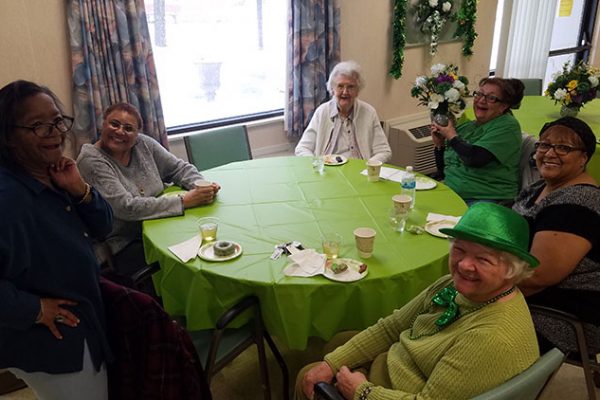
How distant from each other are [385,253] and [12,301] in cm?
130

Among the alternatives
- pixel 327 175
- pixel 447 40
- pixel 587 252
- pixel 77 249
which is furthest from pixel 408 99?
pixel 77 249

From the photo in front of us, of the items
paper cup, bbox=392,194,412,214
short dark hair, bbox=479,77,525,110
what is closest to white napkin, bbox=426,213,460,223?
paper cup, bbox=392,194,412,214

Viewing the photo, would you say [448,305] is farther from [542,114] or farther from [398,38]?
[398,38]

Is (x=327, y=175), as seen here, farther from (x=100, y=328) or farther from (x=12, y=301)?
(x=12, y=301)

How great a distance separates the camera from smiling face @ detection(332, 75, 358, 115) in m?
3.26

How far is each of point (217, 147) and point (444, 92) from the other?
1542mm

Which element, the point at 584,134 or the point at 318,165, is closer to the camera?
the point at 584,134

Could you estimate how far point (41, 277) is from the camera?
1.38 metres

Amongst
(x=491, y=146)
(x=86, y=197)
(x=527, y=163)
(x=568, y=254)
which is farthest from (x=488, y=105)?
(x=86, y=197)

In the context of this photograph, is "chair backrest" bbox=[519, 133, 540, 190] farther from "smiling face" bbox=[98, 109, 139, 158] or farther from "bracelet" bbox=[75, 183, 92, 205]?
"bracelet" bbox=[75, 183, 92, 205]

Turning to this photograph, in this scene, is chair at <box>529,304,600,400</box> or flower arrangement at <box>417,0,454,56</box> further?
flower arrangement at <box>417,0,454,56</box>

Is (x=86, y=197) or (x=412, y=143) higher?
(x=86, y=197)

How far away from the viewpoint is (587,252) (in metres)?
1.70

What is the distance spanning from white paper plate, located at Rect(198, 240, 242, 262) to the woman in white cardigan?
1551 millimetres
